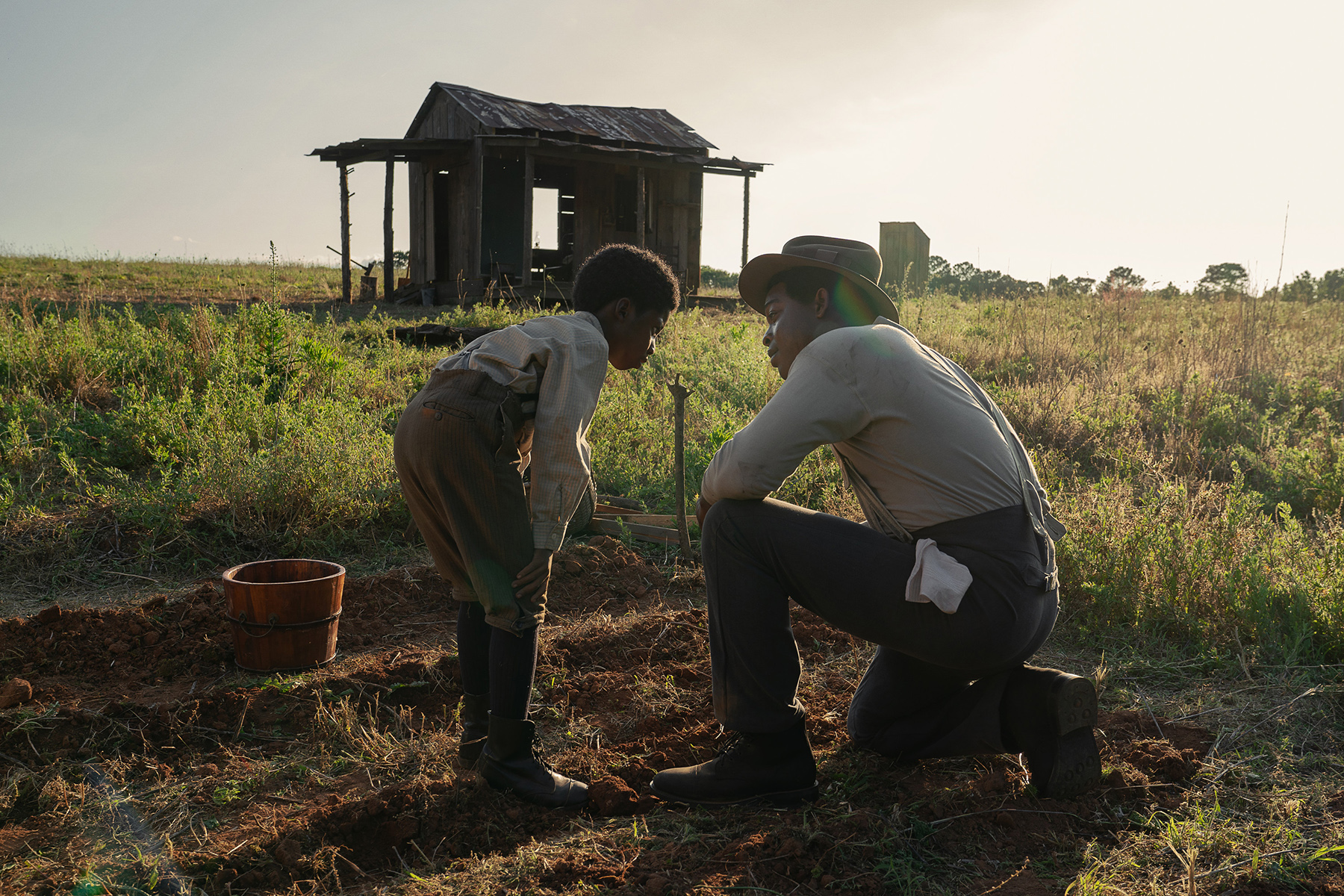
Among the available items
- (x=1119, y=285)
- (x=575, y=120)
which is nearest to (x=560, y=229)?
(x=575, y=120)

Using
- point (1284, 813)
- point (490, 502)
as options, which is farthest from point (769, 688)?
point (1284, 813)

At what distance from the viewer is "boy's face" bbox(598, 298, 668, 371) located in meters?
2.56

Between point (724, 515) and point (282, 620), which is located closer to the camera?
point (724, 515)

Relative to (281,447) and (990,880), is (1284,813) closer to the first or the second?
(990,880)

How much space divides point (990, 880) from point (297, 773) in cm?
201

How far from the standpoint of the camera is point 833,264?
2469mm

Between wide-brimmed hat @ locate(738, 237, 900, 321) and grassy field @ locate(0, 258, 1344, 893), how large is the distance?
1401 millimetres

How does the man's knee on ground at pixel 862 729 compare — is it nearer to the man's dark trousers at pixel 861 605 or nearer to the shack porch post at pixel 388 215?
the man's dark trousers at pixel 861 605

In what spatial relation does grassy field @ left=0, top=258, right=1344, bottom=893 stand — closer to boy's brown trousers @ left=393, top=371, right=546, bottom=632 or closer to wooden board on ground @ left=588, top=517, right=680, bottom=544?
wooden board on ground @ left=588, top=517, right=680, bottom=544

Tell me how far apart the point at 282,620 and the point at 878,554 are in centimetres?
236

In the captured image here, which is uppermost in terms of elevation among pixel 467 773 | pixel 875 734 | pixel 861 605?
pixel 861 605

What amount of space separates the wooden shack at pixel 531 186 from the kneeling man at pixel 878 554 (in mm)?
13379

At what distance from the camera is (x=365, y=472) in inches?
205

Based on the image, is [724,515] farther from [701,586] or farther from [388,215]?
[388,215]
